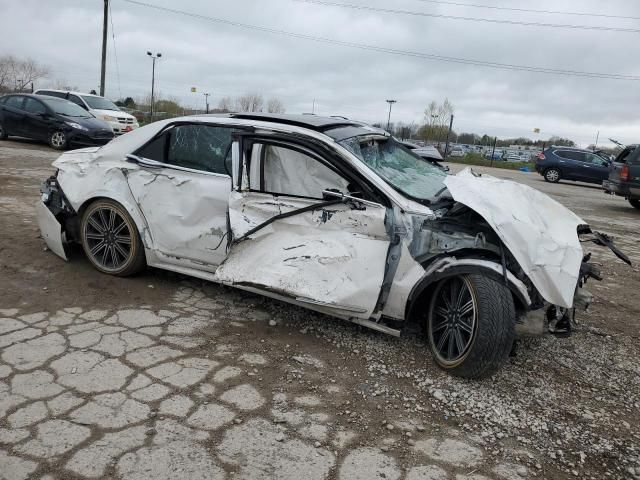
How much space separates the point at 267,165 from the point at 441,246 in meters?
1.43

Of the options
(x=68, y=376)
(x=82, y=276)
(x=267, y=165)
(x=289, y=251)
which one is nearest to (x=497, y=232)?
(x=289, y=251)

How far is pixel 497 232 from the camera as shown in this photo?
309cm

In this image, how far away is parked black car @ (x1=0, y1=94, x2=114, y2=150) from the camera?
13.2m

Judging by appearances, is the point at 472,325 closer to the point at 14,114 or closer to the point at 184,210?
the point at 184,210

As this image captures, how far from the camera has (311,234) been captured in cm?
354

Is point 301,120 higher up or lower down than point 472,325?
higher up

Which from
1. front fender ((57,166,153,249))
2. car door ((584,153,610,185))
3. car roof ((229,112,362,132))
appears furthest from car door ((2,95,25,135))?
car door ((584,153,610,185))

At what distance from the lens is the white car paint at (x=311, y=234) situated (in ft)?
10.3

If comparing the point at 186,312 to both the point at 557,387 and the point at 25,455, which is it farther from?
the point at 557,387

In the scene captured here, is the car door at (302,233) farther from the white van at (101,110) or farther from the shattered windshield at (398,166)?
the white van at (101,110)

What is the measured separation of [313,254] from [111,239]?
203cm

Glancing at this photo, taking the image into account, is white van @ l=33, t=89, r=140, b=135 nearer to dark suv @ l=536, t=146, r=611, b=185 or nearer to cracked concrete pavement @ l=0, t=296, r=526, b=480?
cracked concrete pavement @ l=0, t=296, r=526, b=480

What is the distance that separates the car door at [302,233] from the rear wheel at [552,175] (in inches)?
805

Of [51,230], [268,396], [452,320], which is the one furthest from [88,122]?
[452,320]
